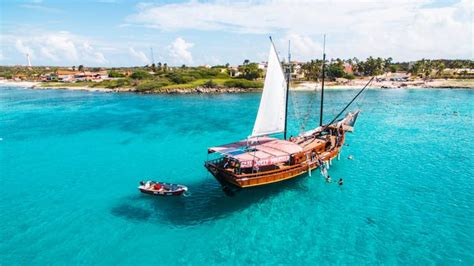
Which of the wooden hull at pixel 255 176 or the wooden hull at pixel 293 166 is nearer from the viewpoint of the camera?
the wooden hull at pixel 255 176

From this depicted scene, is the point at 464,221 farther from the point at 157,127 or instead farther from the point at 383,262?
the point at 157,127

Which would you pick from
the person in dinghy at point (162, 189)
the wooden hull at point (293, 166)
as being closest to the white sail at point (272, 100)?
the wooden hull at point (293, 166)

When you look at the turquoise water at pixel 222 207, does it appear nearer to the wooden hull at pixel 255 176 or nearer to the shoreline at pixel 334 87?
the wooden hull at pixel 255 176

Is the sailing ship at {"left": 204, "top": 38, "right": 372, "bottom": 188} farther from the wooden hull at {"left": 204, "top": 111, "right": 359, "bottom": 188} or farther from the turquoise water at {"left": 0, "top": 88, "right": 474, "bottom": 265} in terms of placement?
the turquoise water at {"left": 0, "top": 88, "right": 474, "bottom": 265}

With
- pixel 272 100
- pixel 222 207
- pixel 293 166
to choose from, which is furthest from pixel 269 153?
pixel 222 207

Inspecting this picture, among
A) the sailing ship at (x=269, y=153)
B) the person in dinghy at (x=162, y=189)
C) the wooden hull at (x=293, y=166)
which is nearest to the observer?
the wooden hull at (x=293, y=166)

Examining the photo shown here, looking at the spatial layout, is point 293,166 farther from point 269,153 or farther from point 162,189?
point 162,189
